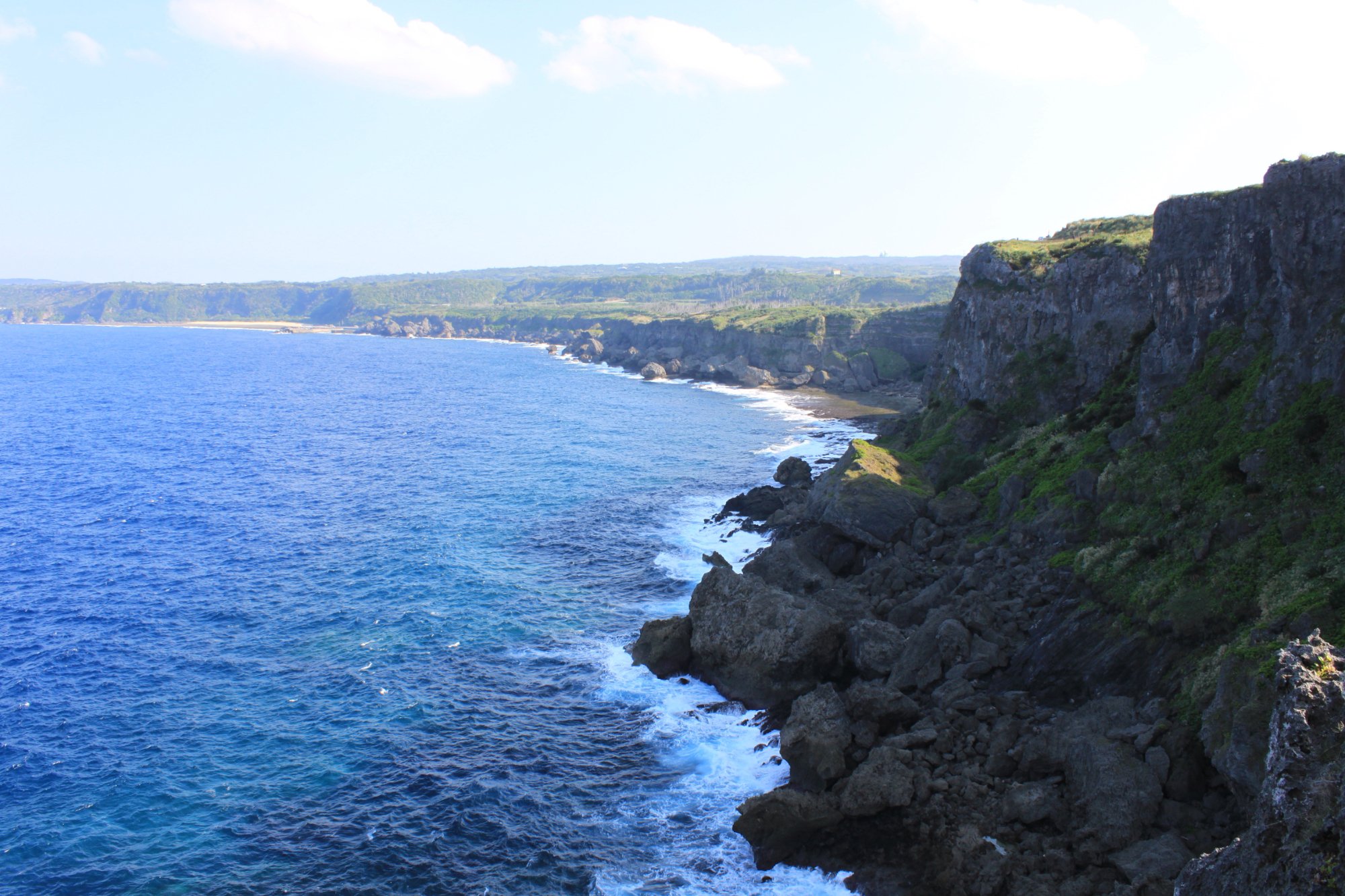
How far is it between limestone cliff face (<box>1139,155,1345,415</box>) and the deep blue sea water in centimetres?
2507

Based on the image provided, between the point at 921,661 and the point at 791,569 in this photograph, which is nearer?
the point at 921,661

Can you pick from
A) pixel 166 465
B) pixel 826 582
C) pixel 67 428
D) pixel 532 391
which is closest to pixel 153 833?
pixel 826 582

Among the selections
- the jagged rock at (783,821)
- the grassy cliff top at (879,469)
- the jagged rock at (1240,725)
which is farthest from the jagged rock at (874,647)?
the grassy cliff top at (879,469)

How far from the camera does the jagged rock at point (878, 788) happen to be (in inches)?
1040

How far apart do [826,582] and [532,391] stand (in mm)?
103119

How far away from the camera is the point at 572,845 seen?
27938 mm

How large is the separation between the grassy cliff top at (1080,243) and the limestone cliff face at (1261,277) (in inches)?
490

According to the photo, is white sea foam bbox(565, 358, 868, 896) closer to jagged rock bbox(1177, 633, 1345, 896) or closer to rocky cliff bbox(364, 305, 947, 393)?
jagged rock bbox(1177, 633, 1345, 896)

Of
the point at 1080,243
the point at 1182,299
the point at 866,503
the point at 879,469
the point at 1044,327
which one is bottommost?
the point at 866,503

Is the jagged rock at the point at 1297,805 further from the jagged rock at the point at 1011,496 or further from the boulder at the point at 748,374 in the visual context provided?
the boulder at the point at 748,374

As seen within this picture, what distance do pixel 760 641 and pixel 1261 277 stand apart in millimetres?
25804

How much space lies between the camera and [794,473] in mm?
71812

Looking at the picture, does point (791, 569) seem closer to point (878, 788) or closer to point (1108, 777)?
point (878, 788)

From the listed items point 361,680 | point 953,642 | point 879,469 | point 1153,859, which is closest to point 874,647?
point 953,642
